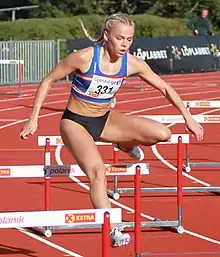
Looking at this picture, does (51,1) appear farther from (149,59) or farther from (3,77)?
(3,77)

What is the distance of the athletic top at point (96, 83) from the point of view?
770 cm

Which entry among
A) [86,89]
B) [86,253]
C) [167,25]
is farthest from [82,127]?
[167,25]

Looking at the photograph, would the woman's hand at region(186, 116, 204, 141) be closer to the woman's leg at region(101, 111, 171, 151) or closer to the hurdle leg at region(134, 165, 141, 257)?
the woman's leg at region(101, 111, 171, 151)

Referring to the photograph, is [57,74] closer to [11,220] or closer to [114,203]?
[11,220]

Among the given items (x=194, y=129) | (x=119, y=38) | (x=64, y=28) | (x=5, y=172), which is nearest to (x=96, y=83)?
(x=119, y=38)

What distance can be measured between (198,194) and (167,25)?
30.6 meters

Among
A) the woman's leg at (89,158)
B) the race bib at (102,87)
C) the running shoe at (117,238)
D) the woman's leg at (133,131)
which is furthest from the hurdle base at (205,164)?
the running shoe at (117,238)

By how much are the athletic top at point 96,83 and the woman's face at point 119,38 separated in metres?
0.19

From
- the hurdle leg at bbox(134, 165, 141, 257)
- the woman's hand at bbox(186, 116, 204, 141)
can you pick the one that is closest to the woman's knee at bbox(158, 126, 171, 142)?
the woman's hand at bbox(186, 116, 204, 141)

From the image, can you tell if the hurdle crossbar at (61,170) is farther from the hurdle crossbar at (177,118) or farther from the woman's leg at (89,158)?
the hurdle crossbar at (177,118)

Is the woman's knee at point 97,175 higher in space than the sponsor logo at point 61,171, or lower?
lower

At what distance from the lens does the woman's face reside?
7.38 meters

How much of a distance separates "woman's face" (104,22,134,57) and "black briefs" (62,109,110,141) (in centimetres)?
70

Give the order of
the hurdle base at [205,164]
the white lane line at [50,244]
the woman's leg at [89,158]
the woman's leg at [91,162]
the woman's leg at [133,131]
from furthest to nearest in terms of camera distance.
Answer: the hurdle base at [205,164], the white lane line at [50,244], the woman's leg at [133,131], the woman's leg at [89,158], the woman's leg at [91,162]
